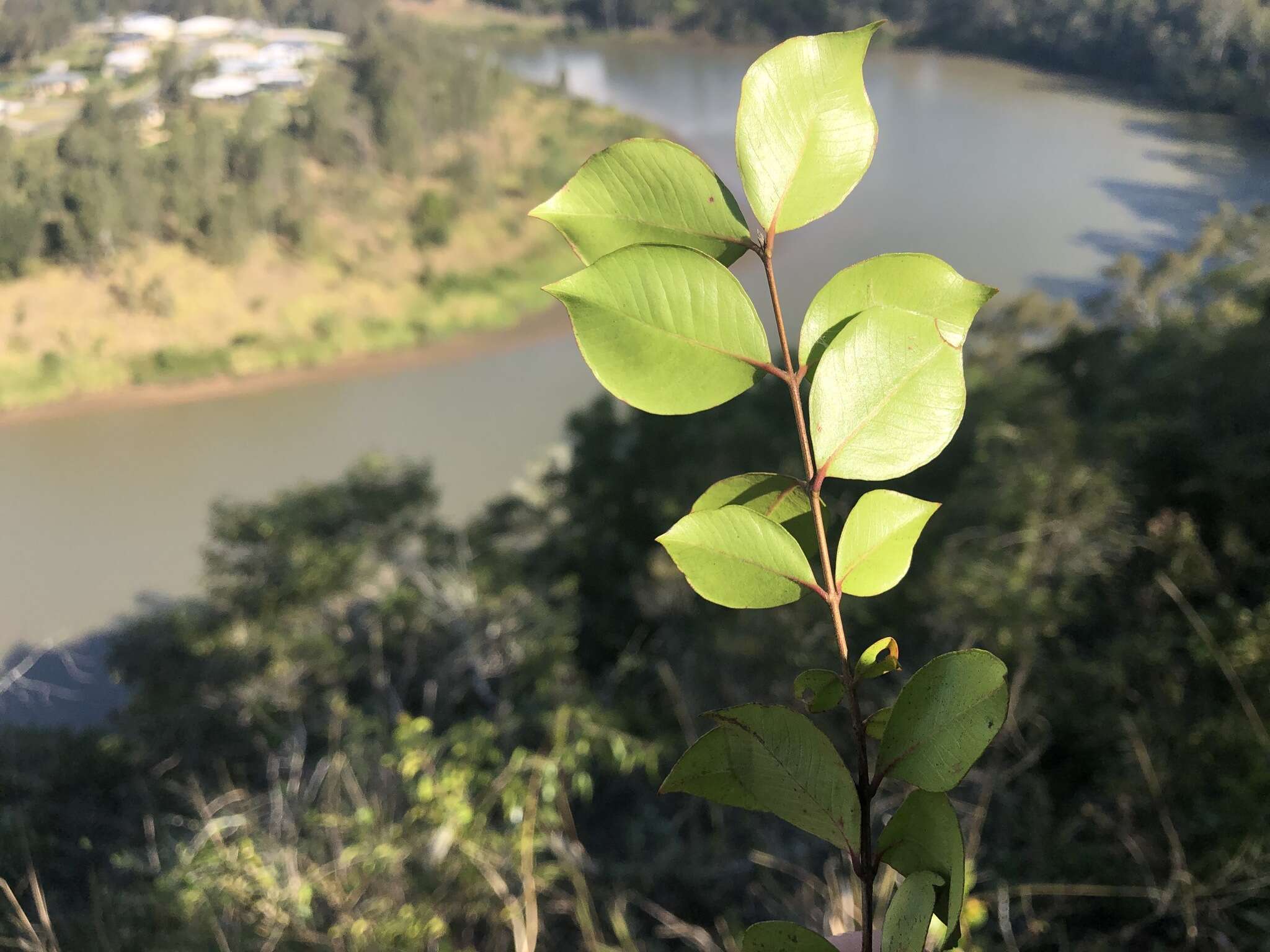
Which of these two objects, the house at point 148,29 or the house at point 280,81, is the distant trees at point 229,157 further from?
the house at point 148,29

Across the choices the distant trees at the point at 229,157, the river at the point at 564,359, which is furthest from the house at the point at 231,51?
the river at the point at 564,359

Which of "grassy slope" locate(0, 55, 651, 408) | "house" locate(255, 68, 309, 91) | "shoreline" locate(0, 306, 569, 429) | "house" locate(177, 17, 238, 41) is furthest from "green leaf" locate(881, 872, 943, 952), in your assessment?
"house" locate(177, 17, 238, 41)

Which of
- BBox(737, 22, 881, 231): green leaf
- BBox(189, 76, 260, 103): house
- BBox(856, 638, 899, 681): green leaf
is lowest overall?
BBox(189, 76, 260, 103): house

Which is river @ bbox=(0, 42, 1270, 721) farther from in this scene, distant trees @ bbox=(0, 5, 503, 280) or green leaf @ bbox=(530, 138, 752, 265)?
green leaf @ bbox=(530, 138, 752, 265)

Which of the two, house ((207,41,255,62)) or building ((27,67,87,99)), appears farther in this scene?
house ((207,41,255,62))

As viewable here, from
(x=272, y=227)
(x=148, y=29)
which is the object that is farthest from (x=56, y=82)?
(x=272, y=227)

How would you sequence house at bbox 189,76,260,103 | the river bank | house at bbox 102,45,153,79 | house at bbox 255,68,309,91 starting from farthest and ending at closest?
house at bbox 255,68,309,91, house at bbox 102,45,153,79, house at bbox 189,76,260,103, the river bank
